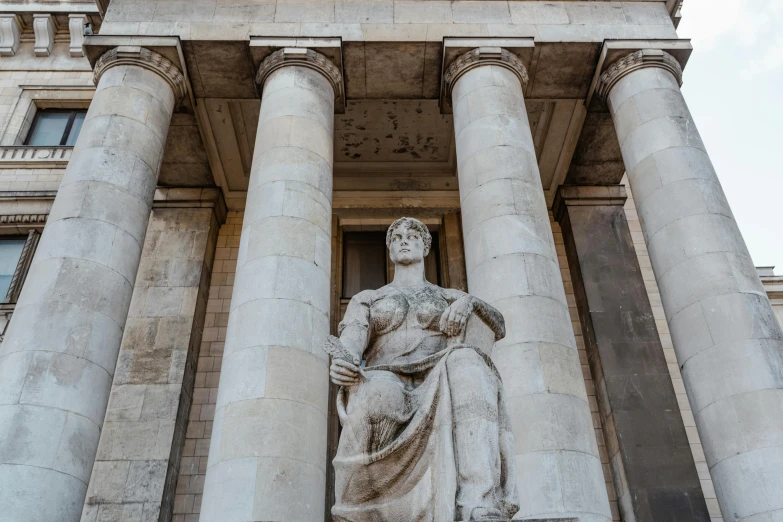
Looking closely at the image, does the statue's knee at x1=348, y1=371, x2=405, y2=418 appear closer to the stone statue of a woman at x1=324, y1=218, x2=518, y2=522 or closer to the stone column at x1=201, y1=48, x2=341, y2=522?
the stone statue of a woman at x1=324, y1=218, x2=518, y2=522

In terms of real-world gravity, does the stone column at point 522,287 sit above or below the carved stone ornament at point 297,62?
below

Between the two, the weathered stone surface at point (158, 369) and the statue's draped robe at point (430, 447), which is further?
the weathered stone surface at point (158, 369)

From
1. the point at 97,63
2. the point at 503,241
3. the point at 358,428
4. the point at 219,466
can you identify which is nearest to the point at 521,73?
the point at 503,241

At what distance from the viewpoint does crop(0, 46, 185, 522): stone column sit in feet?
29.8

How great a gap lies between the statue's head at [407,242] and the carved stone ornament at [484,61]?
900 centimetres

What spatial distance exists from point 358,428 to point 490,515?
113cm

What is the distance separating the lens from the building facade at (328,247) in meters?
9.66

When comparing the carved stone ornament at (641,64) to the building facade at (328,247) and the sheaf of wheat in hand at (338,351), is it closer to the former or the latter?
the building facade at (328,247)

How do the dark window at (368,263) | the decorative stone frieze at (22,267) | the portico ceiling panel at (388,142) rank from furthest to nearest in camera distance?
1. the dark window at (368,263)
2. the portico ceiling panel at (388,142)
3. the decorative stone frieze at (22,267)

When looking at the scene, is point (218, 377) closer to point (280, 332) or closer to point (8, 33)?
point (280, 332)

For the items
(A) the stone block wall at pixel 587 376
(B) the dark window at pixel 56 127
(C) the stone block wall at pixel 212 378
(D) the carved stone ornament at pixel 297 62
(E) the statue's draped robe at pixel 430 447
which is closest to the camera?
(E) the statue's draped robe at pixel 430 447

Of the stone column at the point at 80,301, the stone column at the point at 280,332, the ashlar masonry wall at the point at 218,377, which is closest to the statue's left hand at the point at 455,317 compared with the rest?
the stone column at the point at 280,332

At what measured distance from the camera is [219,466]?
908 centimetres

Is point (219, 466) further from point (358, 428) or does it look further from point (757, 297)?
point (757, 297)
